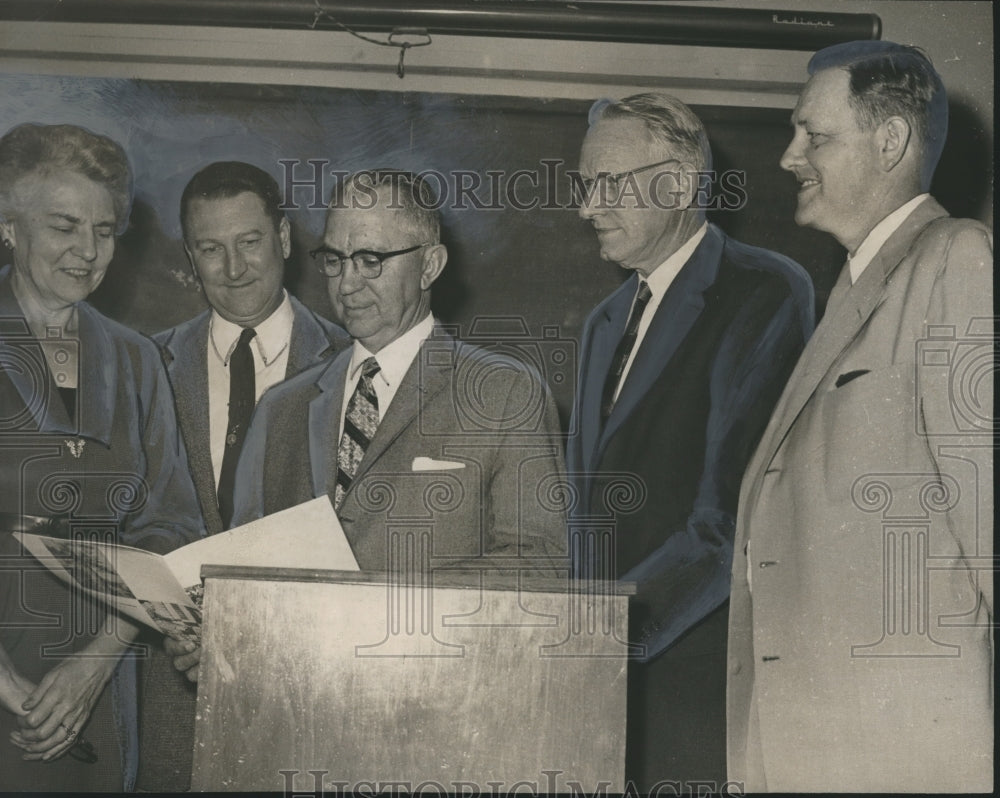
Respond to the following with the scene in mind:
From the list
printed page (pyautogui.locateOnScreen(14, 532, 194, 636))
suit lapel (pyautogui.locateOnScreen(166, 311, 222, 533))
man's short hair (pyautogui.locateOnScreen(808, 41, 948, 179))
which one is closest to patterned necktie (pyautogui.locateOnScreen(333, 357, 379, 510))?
suit lapel (pyautogui.locateOnScreen(166, 311, 222, 533))

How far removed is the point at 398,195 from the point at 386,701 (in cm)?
126

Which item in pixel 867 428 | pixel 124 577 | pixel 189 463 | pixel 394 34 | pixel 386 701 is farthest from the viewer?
pixel 394 34

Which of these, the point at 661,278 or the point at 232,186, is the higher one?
the point at 232,186

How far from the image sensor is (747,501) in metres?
3.37

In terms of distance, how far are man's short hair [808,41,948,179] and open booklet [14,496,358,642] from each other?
169 centimetres

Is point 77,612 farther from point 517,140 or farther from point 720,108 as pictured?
point 720,108

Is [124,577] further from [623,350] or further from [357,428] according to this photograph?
[623,350]

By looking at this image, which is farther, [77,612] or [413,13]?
[413,13]

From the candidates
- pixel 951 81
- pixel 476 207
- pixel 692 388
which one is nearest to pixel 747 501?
pixel 692 388

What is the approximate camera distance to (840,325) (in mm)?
3389

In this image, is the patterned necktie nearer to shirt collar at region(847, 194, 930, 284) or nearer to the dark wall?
the dark wall

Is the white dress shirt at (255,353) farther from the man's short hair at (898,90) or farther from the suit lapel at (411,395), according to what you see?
the man's short hair at (898,90)

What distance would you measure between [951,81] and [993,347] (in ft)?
2.39
